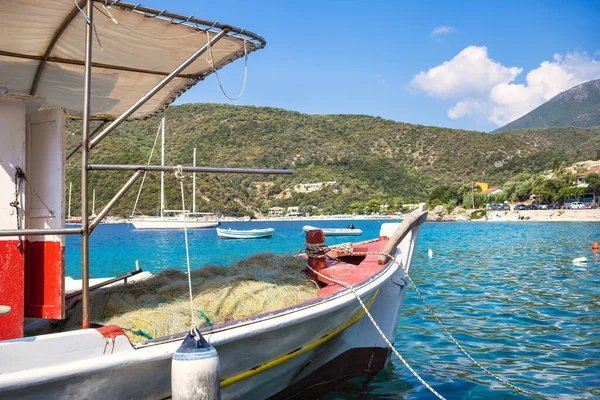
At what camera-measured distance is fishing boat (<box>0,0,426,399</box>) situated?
3.45 meters

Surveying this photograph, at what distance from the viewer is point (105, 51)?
506 centimetres

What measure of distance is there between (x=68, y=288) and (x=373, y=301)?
3.88 m

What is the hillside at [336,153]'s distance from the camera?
113 metres

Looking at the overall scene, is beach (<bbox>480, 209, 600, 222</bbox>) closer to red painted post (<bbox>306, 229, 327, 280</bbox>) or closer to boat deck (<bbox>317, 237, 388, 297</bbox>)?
boat deck (<bbox>317, 237, 388, 297</bbox>)

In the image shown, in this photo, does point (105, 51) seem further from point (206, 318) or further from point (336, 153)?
point (336, 153)

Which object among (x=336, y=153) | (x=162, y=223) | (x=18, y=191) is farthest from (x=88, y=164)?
(x=336, y=153)

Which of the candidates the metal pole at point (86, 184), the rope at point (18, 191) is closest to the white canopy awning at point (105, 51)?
the metal pole at point (86, 184)

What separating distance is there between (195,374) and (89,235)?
53.9 inches

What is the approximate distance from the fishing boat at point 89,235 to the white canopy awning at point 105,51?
0.02 meters

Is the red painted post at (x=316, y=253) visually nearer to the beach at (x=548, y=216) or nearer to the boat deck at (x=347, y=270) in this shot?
the boat deck at (x=347, y=270)

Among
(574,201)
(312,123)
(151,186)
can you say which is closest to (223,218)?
(151,186)

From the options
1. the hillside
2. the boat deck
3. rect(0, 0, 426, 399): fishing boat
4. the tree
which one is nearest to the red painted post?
the boat deck

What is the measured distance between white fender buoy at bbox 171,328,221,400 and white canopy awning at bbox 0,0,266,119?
8.29ft

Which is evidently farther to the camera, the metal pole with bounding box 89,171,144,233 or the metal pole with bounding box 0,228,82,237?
the metal pole with bounding box 89,171,144,233
